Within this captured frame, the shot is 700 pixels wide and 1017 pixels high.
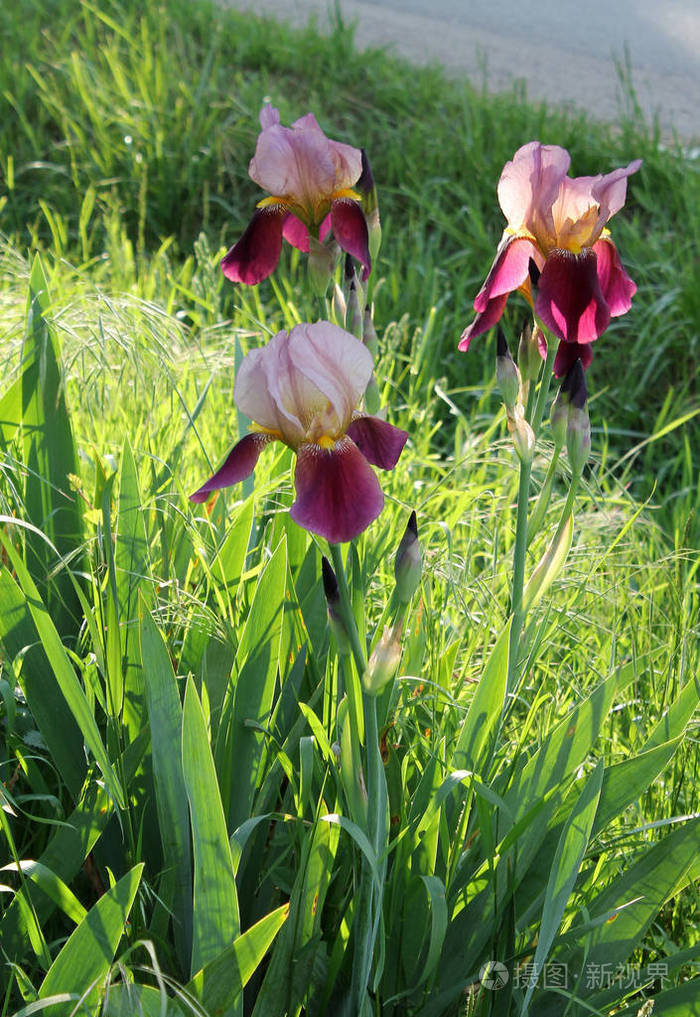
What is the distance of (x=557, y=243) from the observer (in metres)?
1.09

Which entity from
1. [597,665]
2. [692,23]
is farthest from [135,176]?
[692,23]

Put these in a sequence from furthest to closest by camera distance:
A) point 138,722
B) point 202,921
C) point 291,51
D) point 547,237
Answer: point 291,51
point 138,722
point 547,237
point 202,921

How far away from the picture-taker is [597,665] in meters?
1.58

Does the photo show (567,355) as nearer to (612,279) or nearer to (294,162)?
(612,279)

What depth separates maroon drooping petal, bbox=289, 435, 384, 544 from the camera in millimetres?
857

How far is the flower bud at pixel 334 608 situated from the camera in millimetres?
930

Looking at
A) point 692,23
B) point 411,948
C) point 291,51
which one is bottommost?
point 411,948

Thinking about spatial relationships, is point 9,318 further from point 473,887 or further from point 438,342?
point 473,887

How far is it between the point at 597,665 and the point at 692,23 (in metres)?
4.92

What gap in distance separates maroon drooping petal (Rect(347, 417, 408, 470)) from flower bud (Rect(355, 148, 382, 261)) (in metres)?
0.34

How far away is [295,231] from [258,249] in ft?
0.17

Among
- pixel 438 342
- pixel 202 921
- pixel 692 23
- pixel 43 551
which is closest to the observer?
pixel 202 921

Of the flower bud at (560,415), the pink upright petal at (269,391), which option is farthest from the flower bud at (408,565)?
the flower bud at (560,415)
